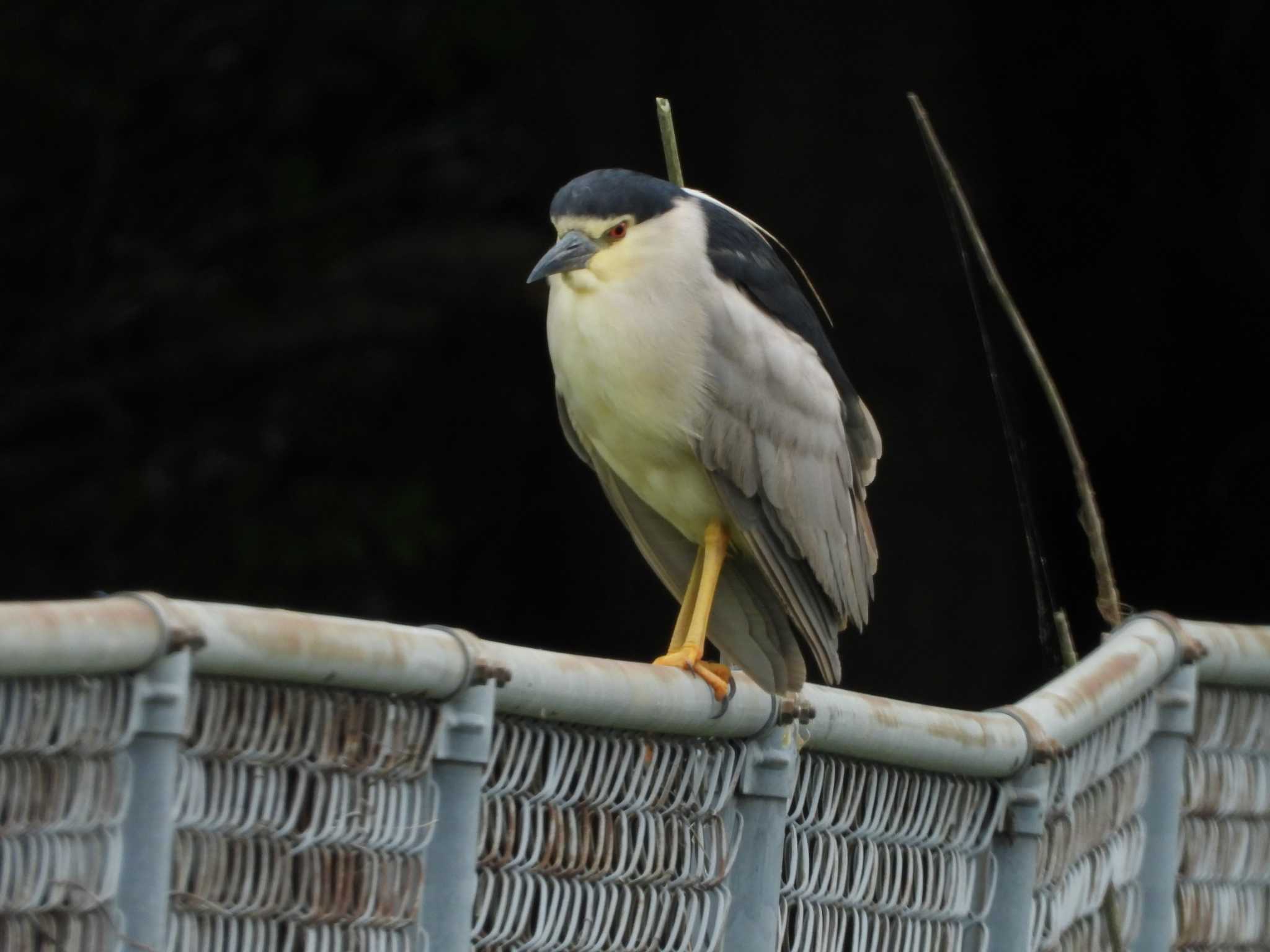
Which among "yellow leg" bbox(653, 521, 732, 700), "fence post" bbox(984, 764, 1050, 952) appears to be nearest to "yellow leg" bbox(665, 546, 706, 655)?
"yellow leg" bbox(653, 521, 732, 700)

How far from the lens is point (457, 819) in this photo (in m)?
1.88

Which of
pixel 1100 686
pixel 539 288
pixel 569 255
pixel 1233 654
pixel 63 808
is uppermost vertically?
pixel 539 288

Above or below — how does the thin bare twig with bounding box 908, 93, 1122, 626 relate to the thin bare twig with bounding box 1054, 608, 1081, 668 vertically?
above

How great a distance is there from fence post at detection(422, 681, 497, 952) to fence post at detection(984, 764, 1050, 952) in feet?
3.22

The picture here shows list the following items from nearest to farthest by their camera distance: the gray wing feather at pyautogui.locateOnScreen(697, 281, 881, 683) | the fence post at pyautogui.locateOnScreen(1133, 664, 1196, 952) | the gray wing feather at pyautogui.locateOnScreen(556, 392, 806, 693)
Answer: the fence post at pyautogui.locateOnScreen(1133, 664, 1196, 952) → the gray wing feather at pyautogui.locateOnScreen(556, 392, 806, 693) → the gray wing feather at pyautogui.locateOnScreen(697, 281, 881, 683)

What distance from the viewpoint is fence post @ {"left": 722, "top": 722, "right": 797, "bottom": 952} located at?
235 cm

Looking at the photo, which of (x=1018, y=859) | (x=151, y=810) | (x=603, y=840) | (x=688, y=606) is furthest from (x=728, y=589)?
(x=151, y=810)

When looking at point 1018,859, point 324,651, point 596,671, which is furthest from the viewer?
point 1018,859

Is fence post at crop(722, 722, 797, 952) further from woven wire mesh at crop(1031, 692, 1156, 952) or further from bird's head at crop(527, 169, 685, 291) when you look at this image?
bird's head at crop(527, 169, 685, 291)

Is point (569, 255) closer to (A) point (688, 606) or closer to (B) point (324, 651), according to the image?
(A) point (688, 606)

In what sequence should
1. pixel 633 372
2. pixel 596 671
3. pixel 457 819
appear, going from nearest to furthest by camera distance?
pixel 457 819 → pixel 596 671 → pixel 633 372

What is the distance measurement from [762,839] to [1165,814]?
898 mm

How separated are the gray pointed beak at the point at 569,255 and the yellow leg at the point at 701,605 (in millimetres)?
493

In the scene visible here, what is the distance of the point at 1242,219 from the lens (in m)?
7.04
